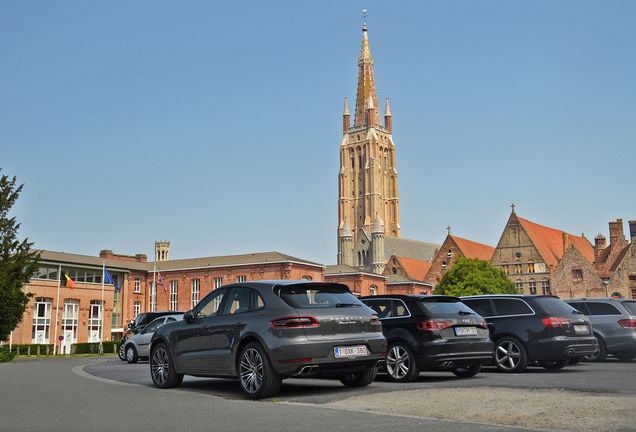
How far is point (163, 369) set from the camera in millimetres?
10305

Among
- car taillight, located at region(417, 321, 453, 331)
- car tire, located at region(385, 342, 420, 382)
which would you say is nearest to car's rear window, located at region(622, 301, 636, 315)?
car taillight, located at region(417, 321, 453, 331)

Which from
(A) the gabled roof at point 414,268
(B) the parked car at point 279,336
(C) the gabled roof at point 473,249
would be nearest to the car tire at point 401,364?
(B) the parked car at point 279,336

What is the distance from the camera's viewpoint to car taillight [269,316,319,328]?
8.25 m

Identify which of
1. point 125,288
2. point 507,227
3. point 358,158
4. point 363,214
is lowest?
point 125,288

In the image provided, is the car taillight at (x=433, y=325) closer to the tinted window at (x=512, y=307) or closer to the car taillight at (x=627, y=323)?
the tinted window at (x=512, y=307)

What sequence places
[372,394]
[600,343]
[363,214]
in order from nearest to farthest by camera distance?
[372,394] < [600,343] < [363,214]

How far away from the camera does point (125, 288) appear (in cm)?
6494

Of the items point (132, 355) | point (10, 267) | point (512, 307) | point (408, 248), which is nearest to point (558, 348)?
point (512, 307)

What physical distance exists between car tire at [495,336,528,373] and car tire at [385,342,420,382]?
2.85 meters

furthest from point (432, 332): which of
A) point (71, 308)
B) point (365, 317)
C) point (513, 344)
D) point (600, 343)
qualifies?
point (71, 308)

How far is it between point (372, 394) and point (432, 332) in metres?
2.22

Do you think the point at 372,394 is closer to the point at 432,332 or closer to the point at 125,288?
the point at 432,332

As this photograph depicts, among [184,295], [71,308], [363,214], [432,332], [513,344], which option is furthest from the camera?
[363,214]

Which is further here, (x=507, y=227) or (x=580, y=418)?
(x=507, y=227)
